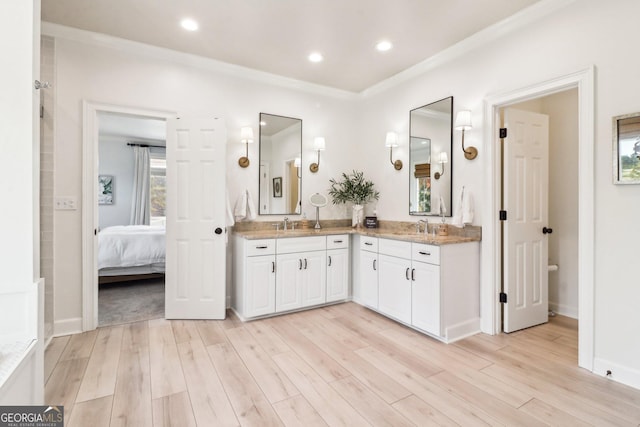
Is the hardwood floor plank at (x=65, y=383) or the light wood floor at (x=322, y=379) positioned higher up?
the hardwood floor plank at (x=65, y=383)

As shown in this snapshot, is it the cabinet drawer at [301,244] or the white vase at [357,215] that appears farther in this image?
the white vase at [357,215]

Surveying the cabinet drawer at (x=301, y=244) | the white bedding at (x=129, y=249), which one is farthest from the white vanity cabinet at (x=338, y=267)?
the white bedding at (x=129, y=249)

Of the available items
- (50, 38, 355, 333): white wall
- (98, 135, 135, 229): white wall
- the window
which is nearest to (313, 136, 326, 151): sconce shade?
(50, 38, 355, 333): white wall

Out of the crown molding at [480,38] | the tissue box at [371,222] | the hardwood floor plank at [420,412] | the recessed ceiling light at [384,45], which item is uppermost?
the recessed ceiling light at [384,45]

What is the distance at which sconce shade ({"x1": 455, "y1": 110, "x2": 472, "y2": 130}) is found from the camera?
2.99 meters

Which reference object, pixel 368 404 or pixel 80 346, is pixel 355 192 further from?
pixel 80 346

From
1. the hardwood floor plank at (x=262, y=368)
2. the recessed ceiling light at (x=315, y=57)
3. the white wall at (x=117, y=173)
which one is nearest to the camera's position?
the hardwood floor plank at (x=262, y=368)

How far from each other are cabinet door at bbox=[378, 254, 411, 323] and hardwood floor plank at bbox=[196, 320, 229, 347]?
5.35 feet

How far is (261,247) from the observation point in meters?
3.30

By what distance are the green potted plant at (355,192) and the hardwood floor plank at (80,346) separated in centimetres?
297

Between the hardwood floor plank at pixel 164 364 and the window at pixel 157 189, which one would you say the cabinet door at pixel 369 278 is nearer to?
the hardwood floor plank at pixel 164 364

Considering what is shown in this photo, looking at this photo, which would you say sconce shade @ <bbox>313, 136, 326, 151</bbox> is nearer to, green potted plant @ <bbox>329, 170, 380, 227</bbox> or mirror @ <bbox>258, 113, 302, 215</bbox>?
mirror @ <bbox>258, 113, 302, 215</bbox>

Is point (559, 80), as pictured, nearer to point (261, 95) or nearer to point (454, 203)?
point (454, 203)

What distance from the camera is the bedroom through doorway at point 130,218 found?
12.4 feet
